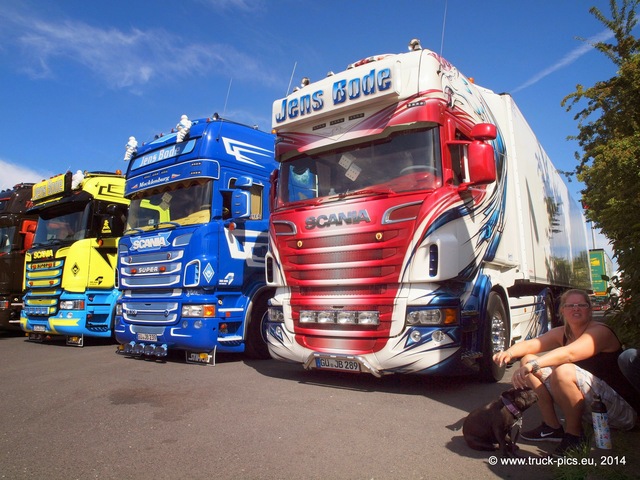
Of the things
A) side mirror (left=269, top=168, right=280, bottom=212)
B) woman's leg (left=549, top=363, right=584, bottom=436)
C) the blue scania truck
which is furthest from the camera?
the blue scania truck

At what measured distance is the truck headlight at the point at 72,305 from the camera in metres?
9.80

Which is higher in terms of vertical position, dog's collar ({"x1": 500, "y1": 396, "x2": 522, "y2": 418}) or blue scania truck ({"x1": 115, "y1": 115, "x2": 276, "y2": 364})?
blue scania truck ({"x1": 115, "y1": 115, "x2": 276, "y2": 364})

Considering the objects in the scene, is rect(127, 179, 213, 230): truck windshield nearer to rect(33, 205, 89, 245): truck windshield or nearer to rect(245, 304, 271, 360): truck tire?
rect(245, 304, 271, 360): truck tire

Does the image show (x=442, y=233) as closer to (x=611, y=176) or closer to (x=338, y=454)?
(x=611, y=176)

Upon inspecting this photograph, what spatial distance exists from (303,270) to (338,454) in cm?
272

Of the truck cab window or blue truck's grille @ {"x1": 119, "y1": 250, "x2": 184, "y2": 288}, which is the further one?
blue truck's grille @ {"x1": 119, "y1": 250, "x2": 184, "y2": 288}

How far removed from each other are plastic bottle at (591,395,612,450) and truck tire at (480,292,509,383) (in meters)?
2.62

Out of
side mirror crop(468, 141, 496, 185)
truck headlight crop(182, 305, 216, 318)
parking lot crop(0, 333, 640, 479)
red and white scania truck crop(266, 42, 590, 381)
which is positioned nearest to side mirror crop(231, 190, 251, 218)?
red and white scania truck crop(266, 42, 590, 381)

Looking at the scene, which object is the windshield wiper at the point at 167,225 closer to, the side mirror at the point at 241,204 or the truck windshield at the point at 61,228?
the side mirror at the point at 241,204

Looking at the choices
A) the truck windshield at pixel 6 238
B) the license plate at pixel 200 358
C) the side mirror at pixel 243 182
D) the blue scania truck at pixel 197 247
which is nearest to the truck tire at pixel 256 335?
the blue scania truck at pixel 197 247

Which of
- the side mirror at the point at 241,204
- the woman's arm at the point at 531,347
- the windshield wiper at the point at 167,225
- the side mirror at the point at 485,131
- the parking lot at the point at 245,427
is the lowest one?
the parking lot at the point at 245,427

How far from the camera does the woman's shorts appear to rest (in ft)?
10.9

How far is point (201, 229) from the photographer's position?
736 cm

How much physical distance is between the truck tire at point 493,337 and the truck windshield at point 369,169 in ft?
6.09
